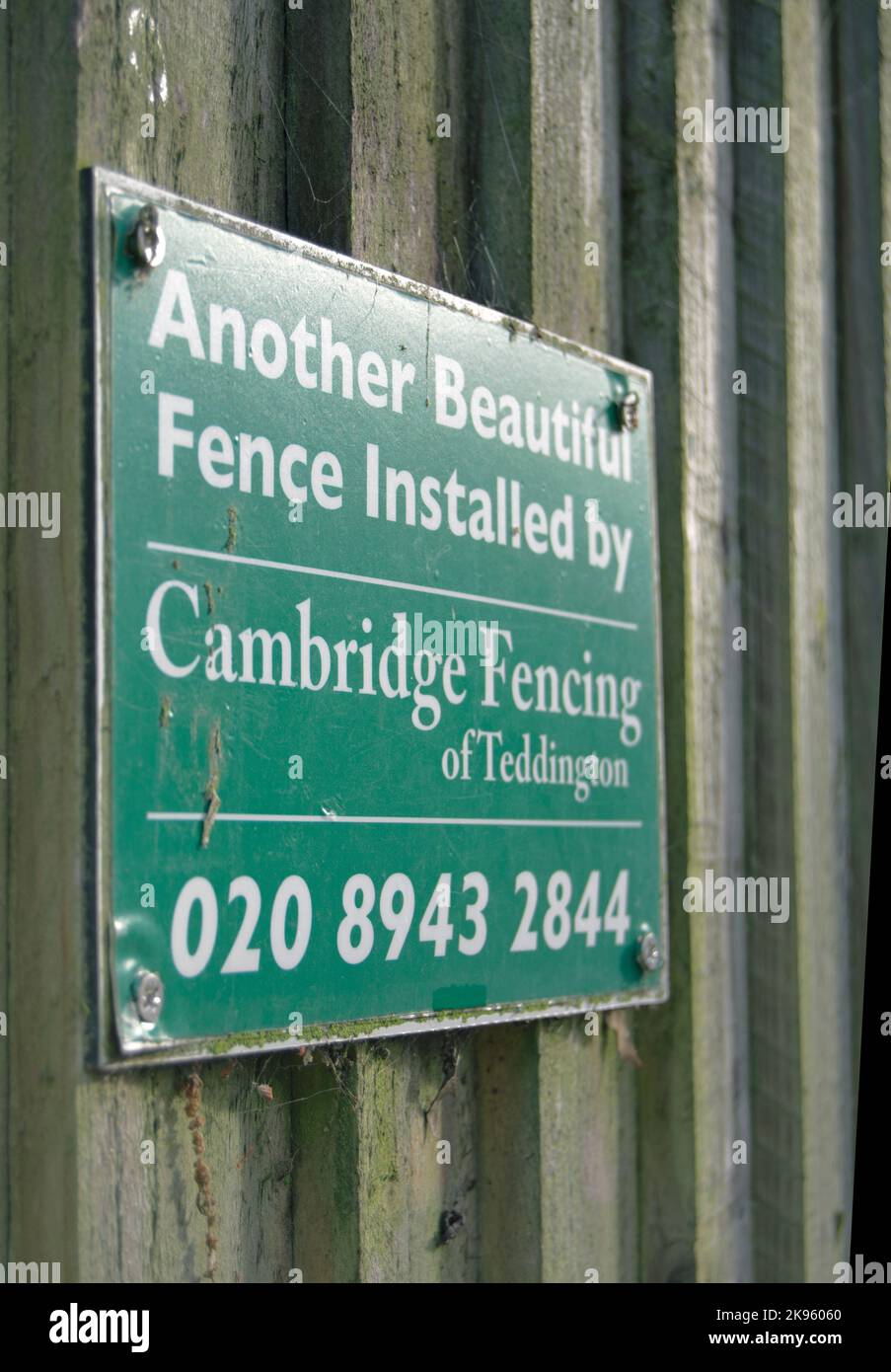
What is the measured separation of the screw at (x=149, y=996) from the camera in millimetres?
1235

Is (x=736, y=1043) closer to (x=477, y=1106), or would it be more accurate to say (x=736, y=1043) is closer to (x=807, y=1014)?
(x=807, y=1014)

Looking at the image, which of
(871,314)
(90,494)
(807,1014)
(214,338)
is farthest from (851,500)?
(90,494)

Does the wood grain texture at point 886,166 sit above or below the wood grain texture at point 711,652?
above

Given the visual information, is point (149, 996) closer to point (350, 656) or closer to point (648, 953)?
point (350, 656)

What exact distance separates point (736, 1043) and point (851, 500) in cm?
91

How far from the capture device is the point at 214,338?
4.48 feet

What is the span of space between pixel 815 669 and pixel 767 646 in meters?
0.13

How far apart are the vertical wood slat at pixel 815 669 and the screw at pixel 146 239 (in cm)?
123

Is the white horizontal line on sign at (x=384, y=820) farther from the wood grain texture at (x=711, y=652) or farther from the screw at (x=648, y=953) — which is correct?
the wood grain texture at (x=711, y=652)

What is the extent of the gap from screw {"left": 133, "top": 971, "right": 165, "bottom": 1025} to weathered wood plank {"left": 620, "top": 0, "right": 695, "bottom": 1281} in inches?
35.4

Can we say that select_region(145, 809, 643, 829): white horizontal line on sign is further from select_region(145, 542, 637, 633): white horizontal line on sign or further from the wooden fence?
select_region(145, 542, 637, 633): white horizontal line on sign

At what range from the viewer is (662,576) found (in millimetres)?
2082

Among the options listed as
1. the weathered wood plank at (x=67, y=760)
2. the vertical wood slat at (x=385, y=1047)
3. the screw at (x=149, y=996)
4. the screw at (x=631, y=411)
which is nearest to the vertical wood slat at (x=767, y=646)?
the screw at (x=631, y=411)

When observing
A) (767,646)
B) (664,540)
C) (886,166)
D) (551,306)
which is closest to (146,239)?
(551,306)
